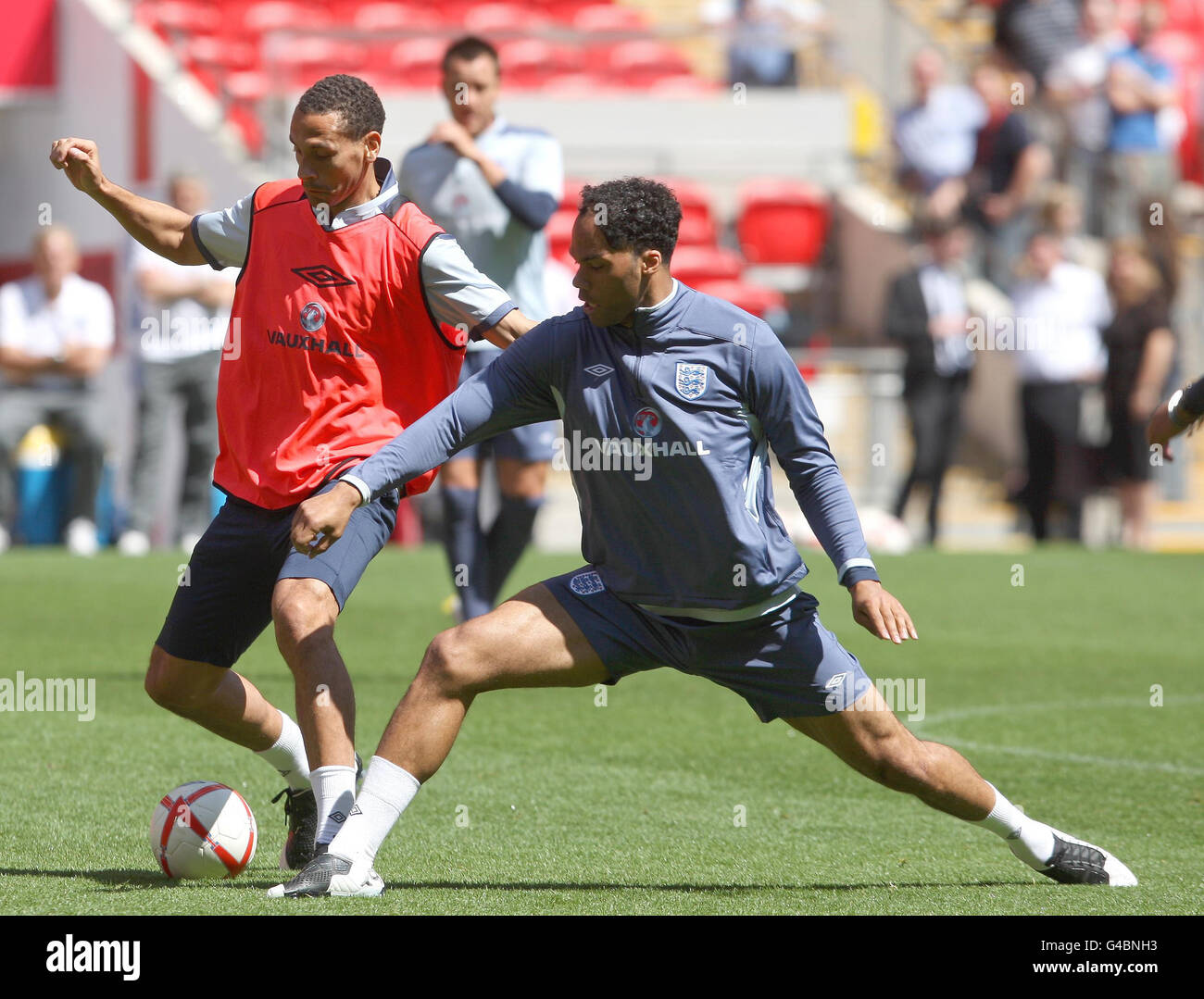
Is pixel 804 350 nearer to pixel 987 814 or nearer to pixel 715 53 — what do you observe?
pixel 715 53

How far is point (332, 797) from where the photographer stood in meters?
5.03

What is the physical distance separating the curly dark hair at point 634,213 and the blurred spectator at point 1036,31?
55.5ft

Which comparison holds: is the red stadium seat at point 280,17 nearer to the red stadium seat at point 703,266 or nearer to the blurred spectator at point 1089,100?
the red stadium seat at point 703,266

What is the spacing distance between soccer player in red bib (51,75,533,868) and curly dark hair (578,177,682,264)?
1.89 ft

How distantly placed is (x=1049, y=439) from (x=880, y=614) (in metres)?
11.7

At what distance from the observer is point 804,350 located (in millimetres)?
18031

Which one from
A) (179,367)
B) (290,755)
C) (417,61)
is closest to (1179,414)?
(290,755)

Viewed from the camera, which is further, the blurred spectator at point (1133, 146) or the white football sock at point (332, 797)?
the blurred spectator at point (1133, 146)

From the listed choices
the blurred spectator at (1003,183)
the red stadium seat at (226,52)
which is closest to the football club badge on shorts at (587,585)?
the blurred spectator at (1003,183)

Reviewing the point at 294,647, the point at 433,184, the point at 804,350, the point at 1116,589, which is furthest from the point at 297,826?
the point at 804,350

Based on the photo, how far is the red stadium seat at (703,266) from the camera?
19734 millimetres

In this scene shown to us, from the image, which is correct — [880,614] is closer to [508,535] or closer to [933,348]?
[508,535]

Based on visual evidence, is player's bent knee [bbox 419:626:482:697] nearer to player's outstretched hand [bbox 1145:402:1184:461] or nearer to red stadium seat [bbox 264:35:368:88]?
player's outstretched hand [bbox 1145:402:1184:461]
